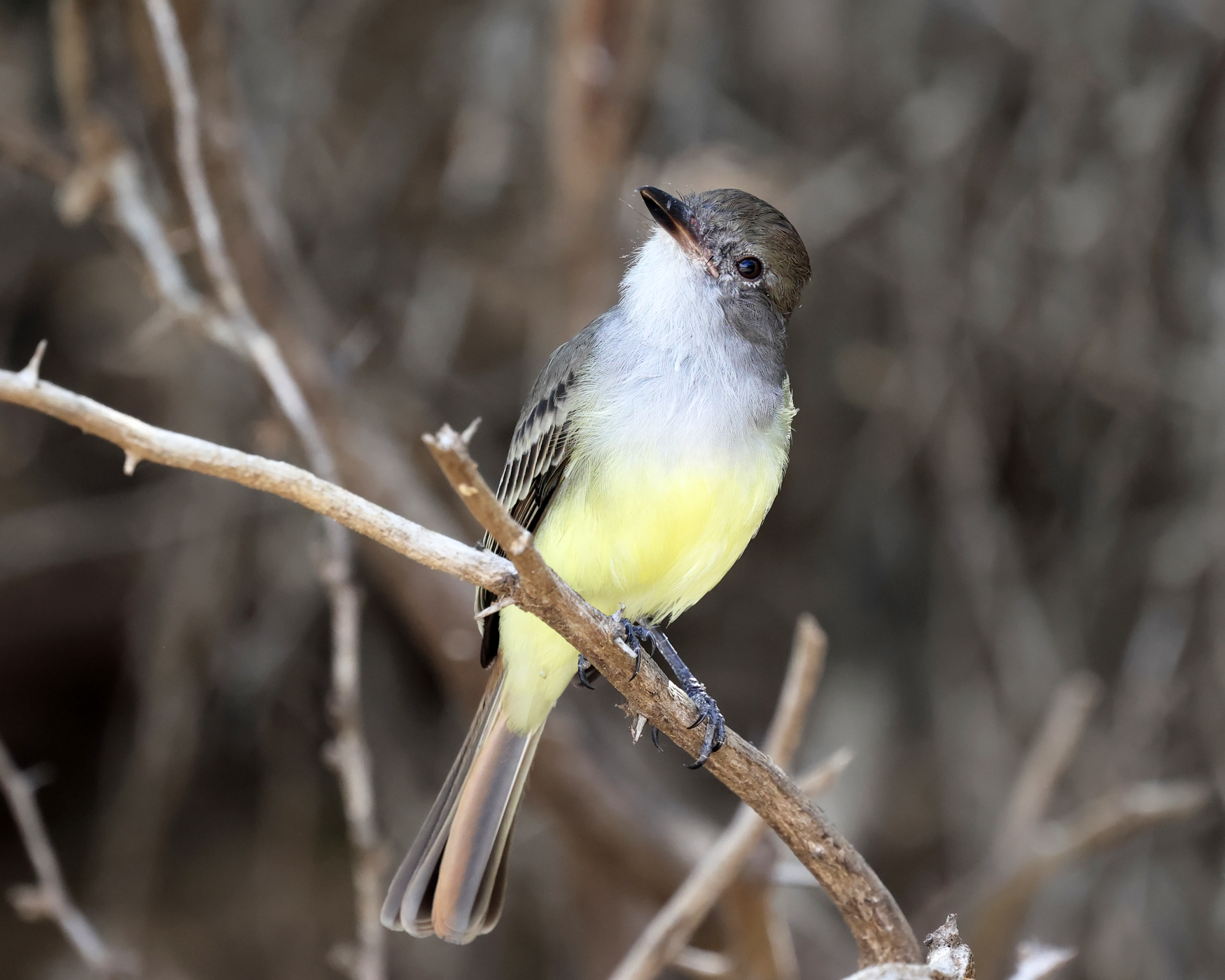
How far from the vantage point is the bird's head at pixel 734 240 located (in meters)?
2.39

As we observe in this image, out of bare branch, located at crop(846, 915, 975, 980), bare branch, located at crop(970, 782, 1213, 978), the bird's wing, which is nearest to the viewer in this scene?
bare branch, located at crop(846, 915, 975, 980)

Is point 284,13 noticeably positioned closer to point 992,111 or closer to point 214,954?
point 992,111

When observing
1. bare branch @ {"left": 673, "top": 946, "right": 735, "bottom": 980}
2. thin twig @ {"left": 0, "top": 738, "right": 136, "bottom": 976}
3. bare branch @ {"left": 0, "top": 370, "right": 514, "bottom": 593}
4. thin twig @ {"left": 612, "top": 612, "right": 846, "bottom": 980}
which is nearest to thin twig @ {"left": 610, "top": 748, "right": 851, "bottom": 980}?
thin twig @ {"left": 612, "top": 612, "right": 846, "bottom": 980}

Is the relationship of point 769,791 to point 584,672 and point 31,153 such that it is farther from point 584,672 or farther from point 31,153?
point 31,153

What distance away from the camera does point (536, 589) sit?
1422mm

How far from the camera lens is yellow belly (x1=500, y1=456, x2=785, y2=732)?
2.04 metres

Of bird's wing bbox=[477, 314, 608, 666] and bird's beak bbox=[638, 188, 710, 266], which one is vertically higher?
bird's beak bbox=[638, 188, 710, 266]

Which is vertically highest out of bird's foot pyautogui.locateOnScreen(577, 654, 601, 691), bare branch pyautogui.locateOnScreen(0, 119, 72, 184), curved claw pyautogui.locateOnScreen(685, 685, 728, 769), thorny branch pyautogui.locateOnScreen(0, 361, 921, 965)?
bare branch pyautogui.locateOnScreen(0, 119, 72, 184)

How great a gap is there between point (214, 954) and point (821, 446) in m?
2.73

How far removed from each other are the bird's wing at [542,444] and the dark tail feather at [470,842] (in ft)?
0.68

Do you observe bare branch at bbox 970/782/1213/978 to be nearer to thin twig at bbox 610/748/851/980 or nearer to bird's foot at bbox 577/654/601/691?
thin twig at bbox 610/748/851/980

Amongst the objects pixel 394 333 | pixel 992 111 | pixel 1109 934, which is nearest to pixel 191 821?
pixel 394 333

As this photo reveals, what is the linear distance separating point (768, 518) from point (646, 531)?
2.27 meters

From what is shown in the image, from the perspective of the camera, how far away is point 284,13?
13.0ft
